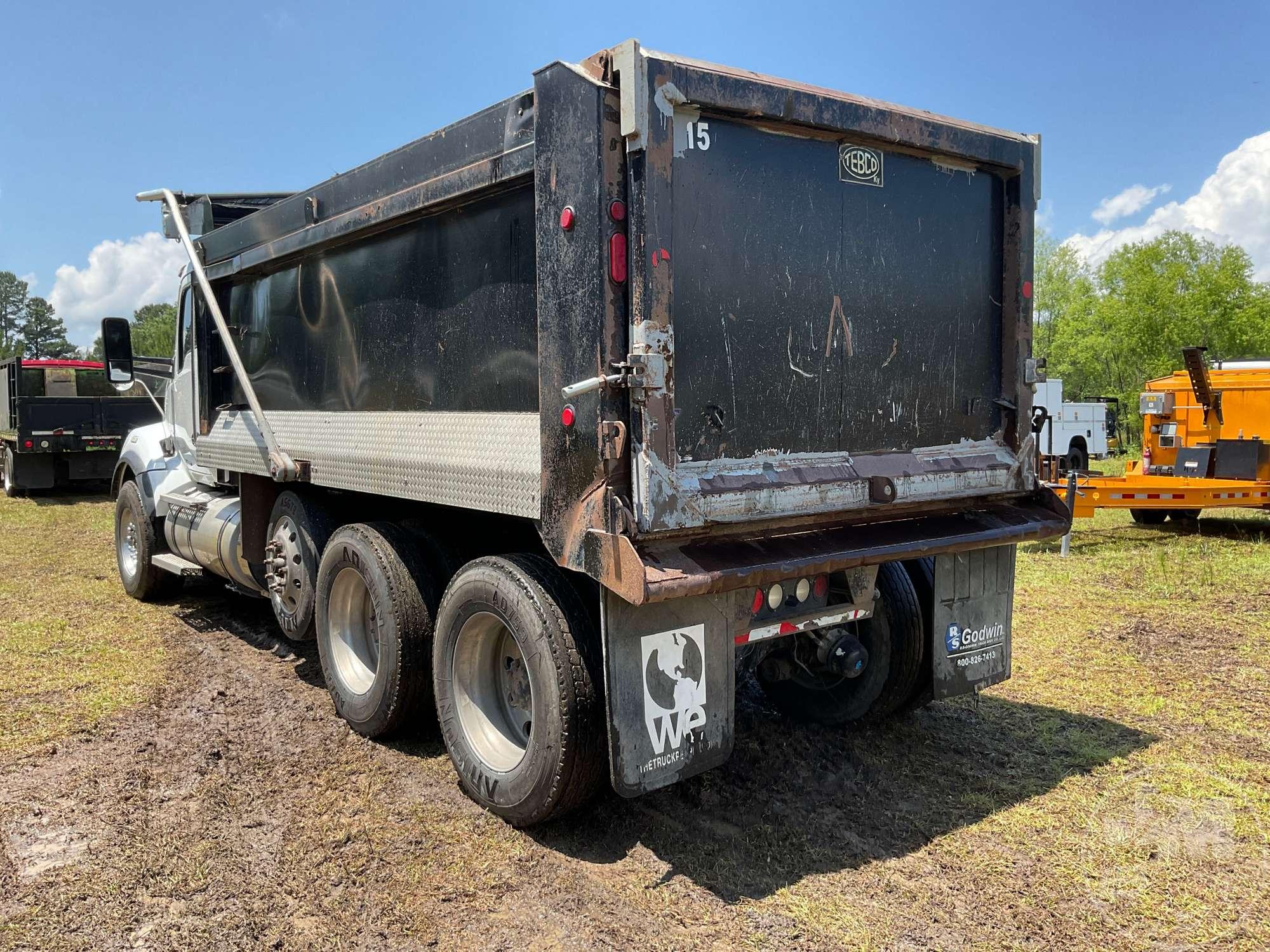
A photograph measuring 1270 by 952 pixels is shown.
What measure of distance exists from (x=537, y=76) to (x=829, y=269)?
4.49ft

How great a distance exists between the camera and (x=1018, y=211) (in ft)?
14.5

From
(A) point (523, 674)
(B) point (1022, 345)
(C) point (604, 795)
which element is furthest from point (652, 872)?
(B) point (1022, 345)

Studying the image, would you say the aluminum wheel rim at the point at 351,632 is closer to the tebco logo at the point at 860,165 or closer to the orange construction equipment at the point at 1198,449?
the tebco logo at the point at 860,165

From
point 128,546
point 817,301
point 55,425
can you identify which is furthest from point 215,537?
point 55,425

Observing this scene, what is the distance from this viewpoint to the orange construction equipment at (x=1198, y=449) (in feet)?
36.5

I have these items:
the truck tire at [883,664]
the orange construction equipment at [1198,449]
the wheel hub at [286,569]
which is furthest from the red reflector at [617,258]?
the orange construction equipment at [1198,449]

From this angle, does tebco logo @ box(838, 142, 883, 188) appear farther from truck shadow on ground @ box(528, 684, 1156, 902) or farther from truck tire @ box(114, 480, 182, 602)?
truck tire @ box(114, 480, 182, 602)

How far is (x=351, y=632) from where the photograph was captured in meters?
5.16

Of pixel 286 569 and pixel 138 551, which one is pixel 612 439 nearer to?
pixel 286 569

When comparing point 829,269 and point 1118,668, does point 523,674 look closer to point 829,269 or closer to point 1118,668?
point 829,269

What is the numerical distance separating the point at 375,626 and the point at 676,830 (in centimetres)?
198

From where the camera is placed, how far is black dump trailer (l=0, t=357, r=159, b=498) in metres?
16.4

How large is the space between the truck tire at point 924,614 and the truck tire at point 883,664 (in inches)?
0.7

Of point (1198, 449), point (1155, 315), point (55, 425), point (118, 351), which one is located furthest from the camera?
point (1155, 315)
